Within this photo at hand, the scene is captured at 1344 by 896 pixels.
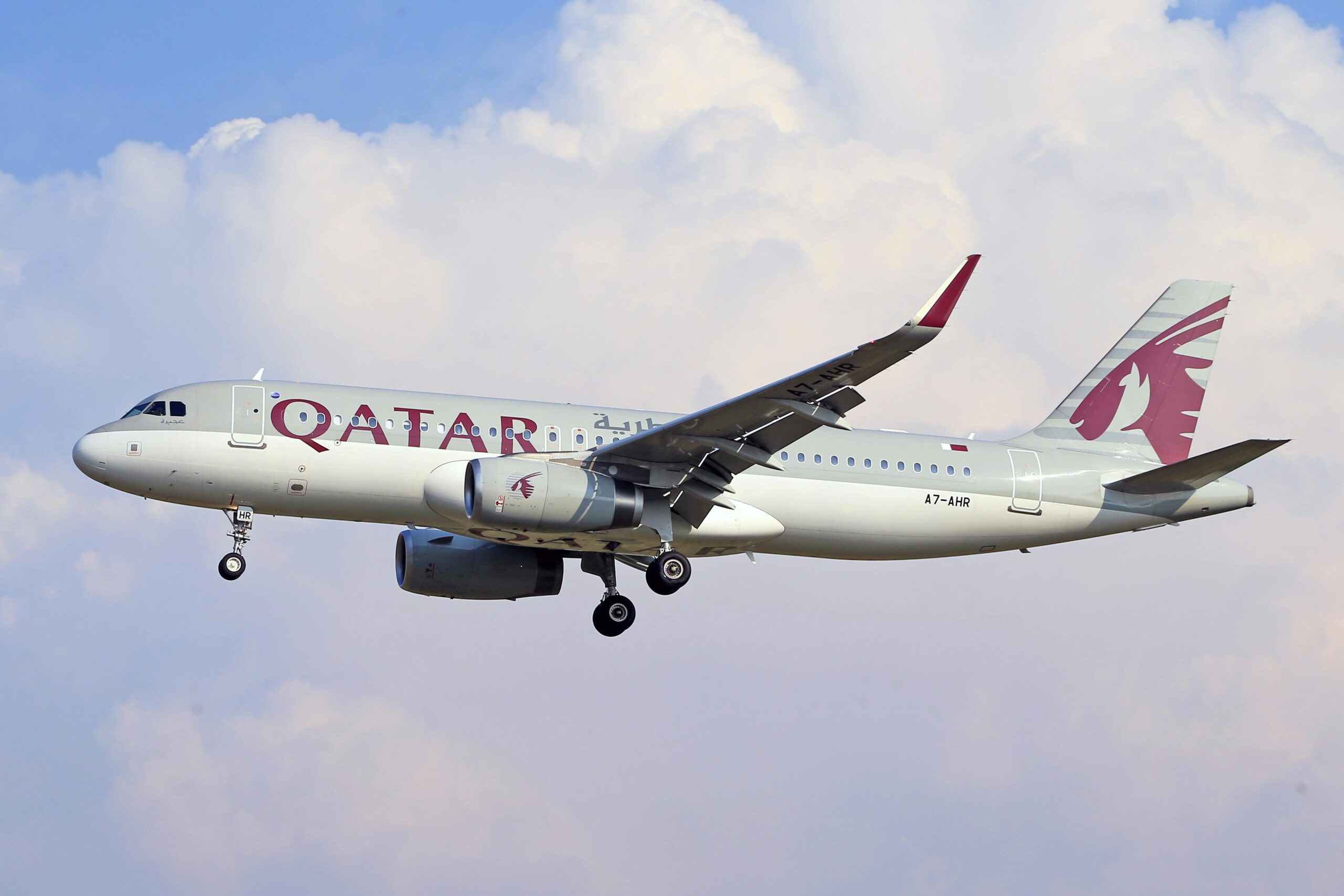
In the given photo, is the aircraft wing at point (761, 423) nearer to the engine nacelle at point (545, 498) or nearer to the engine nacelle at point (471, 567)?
the engine nacelle at point (545, 498)

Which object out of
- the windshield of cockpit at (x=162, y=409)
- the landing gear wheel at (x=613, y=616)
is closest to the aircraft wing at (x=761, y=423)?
the landing gear wheel at (x=613, y=616)

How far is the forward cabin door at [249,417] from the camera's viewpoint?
32469 mm

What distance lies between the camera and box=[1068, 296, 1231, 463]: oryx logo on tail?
130ft

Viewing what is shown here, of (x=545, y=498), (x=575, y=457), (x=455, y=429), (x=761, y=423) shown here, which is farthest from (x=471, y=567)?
(x=761, y=423)

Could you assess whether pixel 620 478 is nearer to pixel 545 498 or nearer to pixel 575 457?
pixel 575 457

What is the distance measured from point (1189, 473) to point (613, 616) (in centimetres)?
Answer: 1309

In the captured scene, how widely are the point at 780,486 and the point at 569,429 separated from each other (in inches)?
181

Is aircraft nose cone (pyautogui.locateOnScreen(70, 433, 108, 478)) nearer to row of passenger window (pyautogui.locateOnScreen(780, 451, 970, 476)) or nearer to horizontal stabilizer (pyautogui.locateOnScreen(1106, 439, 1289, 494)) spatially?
row of passenger window (pyautogui.locateOnScreen(780, 451, 970, 476))

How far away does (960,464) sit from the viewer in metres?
36.5

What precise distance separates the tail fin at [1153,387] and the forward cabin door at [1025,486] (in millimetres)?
1597

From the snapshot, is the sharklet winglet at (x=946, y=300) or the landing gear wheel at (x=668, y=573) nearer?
the sharklet winglet at (x=946, y=300)

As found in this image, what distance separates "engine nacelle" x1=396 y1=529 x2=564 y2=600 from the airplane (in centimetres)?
5

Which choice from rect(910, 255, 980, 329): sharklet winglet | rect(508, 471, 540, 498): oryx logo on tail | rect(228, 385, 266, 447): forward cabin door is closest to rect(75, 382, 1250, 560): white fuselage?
rect(228, 385, 266, 447): forward cabin door

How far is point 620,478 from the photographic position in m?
33.2
